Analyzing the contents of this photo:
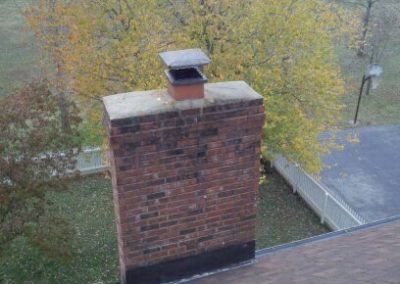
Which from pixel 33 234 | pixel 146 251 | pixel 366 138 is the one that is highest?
pixel 146 251

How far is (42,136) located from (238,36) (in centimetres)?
523

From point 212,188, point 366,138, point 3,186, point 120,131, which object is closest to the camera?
point 120,131

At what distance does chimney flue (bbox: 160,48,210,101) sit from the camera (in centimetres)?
445

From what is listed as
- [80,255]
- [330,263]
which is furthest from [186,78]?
[80,255]

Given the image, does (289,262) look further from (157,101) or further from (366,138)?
(366,138)

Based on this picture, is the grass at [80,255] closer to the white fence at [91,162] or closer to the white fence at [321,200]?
the white fence at [91,162]

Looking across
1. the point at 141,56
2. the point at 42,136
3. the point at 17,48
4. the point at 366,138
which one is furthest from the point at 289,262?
the point at 17,48

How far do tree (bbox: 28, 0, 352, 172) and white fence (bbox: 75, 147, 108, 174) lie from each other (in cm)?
368

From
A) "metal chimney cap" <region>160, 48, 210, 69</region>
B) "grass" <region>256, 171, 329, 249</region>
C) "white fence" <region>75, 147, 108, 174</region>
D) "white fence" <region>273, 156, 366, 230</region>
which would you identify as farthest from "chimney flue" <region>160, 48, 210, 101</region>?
"white fence" <region>75, 147, 108, 174</region>

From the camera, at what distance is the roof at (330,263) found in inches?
195

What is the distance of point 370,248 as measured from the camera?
5781 millimetres

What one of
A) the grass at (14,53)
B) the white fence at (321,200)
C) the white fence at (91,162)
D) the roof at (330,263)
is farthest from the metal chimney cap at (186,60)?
the grass at (14,53)

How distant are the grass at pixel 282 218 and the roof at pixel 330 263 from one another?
636 centimetres

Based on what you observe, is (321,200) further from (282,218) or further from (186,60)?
(186,60)
